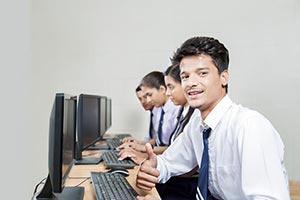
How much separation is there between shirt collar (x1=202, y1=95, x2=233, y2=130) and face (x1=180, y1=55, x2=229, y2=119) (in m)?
0.02

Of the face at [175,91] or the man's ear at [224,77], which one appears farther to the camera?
the face at [175,91]

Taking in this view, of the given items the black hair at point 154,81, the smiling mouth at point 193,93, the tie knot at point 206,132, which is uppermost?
the smiling mouth at point 193,93

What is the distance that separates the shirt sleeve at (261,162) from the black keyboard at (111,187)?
0.39m

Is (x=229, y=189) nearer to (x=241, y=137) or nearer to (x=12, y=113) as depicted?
(x=241, y=137)

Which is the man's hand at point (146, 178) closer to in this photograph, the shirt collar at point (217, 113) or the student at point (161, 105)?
the shirt collar at point (217, 113)

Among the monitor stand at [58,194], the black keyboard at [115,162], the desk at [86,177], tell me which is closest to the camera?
the monitor stand at [58,194]

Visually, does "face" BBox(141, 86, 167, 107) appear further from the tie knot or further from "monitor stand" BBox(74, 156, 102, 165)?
the tie knot

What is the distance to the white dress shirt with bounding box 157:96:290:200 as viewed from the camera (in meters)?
0.98

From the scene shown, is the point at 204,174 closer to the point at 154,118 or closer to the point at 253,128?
the point at 253,128

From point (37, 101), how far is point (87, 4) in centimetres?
109

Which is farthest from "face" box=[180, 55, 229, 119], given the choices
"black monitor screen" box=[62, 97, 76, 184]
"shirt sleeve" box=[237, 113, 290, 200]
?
"black monitor screen" box=[62, 97, 76, 184]

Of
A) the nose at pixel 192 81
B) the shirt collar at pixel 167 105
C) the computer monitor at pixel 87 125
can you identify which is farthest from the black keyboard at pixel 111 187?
the shirt collar at pixel 167 105

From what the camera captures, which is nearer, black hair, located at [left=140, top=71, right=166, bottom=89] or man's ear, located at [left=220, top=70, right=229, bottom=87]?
man's ear, located at [left=220, top=70, right=229, bottom=87]

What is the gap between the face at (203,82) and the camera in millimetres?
1225
